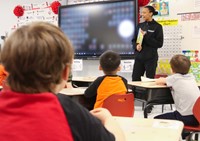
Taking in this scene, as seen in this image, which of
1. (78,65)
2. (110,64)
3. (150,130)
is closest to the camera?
(150,130)

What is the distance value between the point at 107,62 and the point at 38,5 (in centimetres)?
459

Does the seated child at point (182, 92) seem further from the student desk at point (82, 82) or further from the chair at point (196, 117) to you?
the student desk at point (82, 82)

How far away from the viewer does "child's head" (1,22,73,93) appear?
0.76m

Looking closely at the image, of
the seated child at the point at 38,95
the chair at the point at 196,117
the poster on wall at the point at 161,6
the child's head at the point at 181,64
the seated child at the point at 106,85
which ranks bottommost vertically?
the chair at the point at 196,117

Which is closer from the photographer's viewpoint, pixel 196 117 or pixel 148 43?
pixel 196 117

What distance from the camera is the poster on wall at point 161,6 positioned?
524 centimetres

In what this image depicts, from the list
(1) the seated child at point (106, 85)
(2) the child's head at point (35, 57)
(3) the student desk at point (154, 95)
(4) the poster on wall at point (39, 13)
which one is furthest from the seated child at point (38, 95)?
(4) the poster on wall at point (39, 13)

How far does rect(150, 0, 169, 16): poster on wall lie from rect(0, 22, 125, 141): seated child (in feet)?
15.5

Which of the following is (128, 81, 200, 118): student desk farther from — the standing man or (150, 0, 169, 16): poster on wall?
(150, 0, 169, 16): poster on wall

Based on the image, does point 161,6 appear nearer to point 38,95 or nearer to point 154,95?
point 154,95

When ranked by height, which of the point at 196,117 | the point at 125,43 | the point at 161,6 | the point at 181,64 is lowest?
the point at 196,117

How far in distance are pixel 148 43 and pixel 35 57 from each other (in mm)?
4352

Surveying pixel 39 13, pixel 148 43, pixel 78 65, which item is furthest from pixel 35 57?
pixel 39 13

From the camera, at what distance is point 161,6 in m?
5.30
